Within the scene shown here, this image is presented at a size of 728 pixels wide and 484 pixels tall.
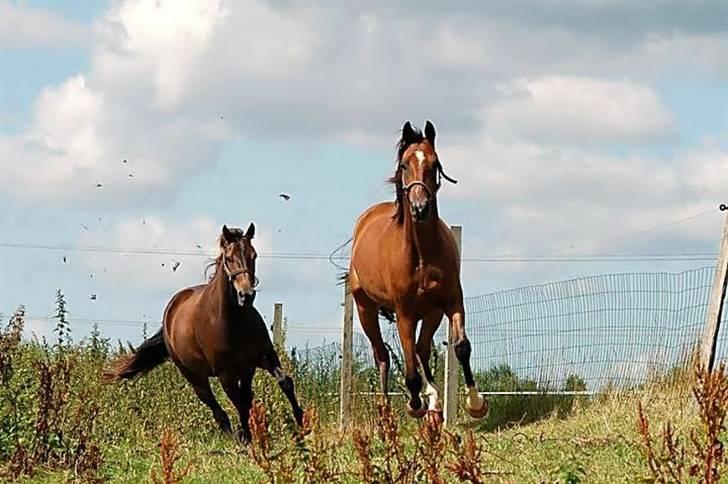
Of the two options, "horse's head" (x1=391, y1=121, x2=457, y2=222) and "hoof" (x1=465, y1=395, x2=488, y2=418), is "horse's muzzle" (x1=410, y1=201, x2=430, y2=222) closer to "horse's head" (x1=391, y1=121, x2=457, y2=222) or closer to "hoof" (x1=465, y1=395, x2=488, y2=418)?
"horse's head" (x1=391, y1=121, x2=457, y2=222)

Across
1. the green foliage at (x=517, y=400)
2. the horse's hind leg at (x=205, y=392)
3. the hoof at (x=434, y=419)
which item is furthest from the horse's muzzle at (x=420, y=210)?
the hoof at (x=434, y=419)

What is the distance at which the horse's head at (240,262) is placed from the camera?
41.7 feet

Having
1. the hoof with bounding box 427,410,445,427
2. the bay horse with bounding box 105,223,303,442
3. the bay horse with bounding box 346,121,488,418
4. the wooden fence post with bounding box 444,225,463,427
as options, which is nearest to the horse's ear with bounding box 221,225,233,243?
the bay horse with bounding box 105,223,303,442

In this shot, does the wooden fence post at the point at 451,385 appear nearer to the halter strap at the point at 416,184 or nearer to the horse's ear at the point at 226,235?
the horse's ear at the point at 226,235

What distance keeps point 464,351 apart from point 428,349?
1.40 meters

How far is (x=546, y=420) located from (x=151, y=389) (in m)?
4.66

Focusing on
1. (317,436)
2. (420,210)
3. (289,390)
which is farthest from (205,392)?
(317,436)

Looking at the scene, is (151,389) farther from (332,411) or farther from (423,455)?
(423,455)

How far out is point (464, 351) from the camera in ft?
34.8

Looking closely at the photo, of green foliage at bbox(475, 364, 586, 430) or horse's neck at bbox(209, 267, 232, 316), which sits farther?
green foliage at bbox(475, 364, 586, 430)

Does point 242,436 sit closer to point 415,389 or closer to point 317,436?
point 415,389

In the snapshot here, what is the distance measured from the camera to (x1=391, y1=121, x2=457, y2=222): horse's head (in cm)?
1028

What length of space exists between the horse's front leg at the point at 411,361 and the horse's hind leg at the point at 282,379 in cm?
132

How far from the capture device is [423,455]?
13.4 ft
